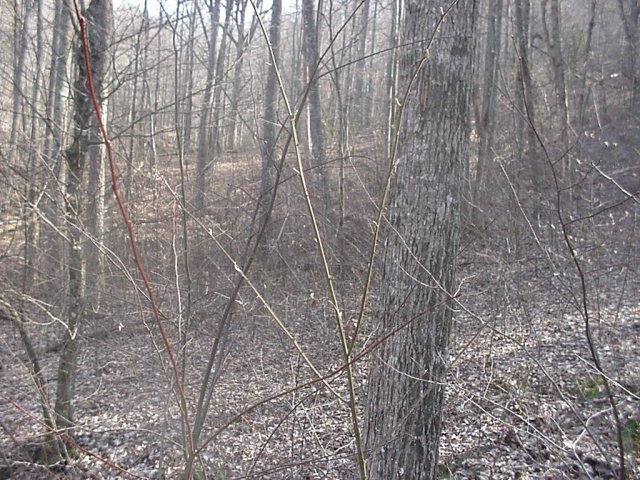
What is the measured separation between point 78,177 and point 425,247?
11.0 ft

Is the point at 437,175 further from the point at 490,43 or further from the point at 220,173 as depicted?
the point at 220,173

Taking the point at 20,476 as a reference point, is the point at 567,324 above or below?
above

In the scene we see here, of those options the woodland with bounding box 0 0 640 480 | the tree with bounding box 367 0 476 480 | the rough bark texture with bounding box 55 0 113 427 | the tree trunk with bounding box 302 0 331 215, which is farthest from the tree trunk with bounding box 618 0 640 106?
the rough bark texture with bounding box 55 0 113 427

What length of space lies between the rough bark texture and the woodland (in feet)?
0.08

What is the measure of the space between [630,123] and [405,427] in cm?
1434

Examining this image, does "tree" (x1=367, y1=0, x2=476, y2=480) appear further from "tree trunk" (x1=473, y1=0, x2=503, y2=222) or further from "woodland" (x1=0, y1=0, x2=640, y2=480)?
"tree trunk" (x1=473, y1=0, x2=503, y2=222)

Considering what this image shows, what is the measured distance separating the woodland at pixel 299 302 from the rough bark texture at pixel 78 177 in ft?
0.08

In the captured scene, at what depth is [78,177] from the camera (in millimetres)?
4941

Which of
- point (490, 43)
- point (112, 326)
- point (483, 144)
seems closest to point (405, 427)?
point (112, 326)

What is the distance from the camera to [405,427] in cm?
319

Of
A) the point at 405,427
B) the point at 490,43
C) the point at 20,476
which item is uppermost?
the point at 490,43

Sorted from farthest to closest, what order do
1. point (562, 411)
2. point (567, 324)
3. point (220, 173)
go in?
point (220, 173), point (567, 324), point (562, 411)

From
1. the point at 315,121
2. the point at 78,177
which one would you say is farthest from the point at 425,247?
the point at 315,121

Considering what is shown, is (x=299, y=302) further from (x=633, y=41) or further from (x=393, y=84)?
(x=633, y=41)
